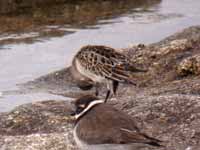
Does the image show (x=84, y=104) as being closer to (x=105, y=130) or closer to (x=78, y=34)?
(x=105, y=130)

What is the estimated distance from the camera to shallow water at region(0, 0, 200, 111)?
20281 mm

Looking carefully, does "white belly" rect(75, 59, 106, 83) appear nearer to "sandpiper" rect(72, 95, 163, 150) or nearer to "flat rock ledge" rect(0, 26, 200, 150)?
"flat rock ledge" rect(0, 26, 200, 150)

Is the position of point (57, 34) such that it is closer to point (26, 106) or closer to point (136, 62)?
point (136, 62)

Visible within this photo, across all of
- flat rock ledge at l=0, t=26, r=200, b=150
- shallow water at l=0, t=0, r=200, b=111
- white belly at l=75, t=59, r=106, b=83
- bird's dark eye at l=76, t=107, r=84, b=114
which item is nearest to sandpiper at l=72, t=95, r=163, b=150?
bird's dark eye at l=76, t=107, r=84, b=114

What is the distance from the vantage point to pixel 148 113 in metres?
12.0

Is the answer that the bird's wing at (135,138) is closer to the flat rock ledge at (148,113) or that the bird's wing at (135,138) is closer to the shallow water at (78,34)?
the flat rock ledge at (148,113)

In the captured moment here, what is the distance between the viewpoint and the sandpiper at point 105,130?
356 inches

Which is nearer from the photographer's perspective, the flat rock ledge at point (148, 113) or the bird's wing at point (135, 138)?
the bird's wing at point (135, 138)

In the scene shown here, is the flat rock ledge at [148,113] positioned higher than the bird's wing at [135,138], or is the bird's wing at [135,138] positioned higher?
the bird's wing at [135,138]

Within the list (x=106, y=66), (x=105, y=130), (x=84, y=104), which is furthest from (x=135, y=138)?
(x=106, y=66)

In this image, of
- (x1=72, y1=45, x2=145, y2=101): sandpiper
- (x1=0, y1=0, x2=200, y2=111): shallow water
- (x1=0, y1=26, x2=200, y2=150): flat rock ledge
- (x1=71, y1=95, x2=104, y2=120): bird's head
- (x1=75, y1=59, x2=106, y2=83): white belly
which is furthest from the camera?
(x1=0, y1=0, x2=200, y2=111): shallow water

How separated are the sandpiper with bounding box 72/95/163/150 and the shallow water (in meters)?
7.28

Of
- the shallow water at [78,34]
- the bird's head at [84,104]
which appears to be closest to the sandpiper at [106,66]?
the shallow water at [78,34]

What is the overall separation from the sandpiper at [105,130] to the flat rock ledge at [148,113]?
1438 millimetres
